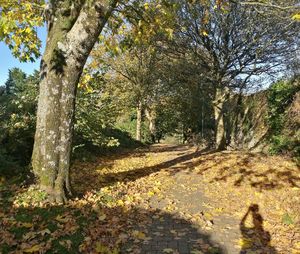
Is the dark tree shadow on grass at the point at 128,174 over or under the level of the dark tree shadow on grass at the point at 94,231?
over

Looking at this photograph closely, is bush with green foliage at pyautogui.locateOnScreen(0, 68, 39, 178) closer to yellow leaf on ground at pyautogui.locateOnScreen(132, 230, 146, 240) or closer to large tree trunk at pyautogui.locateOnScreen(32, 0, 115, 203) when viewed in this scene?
large tree trunk at pyautogui.locateOnScreen(32, 0, 115, 203)

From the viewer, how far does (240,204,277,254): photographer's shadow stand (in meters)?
5.42

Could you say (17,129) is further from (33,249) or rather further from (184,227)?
(184,227)

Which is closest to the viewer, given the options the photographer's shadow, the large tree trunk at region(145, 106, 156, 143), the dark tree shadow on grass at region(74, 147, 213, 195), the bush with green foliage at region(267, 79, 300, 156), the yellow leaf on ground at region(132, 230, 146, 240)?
the photographer's shadow

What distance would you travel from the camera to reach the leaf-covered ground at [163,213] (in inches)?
209

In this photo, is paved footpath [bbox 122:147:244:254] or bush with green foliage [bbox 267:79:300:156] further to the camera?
bush with green foliage [bbox 267:79:300:156]

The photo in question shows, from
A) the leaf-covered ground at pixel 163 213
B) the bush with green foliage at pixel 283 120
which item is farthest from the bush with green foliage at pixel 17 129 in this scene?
the bush with green foliage at pixel 283 120

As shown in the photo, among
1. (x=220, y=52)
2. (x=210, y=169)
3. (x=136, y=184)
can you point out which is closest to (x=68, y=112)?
(x=136, y=184)

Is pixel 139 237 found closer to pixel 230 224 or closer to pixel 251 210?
pixel 230 224

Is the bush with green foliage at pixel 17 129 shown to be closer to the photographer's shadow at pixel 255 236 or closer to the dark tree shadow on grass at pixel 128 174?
the dark tree shadow on grass at pixel 128 174

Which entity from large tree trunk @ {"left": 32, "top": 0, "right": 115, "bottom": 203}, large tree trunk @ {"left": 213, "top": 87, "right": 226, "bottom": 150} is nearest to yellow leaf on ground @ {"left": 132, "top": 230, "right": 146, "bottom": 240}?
large tree trunk @ {"left": 32, "top": 0, "right": 115, "bottom": 203}

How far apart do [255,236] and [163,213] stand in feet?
6.01

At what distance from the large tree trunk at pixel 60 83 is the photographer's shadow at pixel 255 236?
3482 mm

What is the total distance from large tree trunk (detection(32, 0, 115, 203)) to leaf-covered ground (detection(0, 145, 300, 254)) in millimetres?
500
